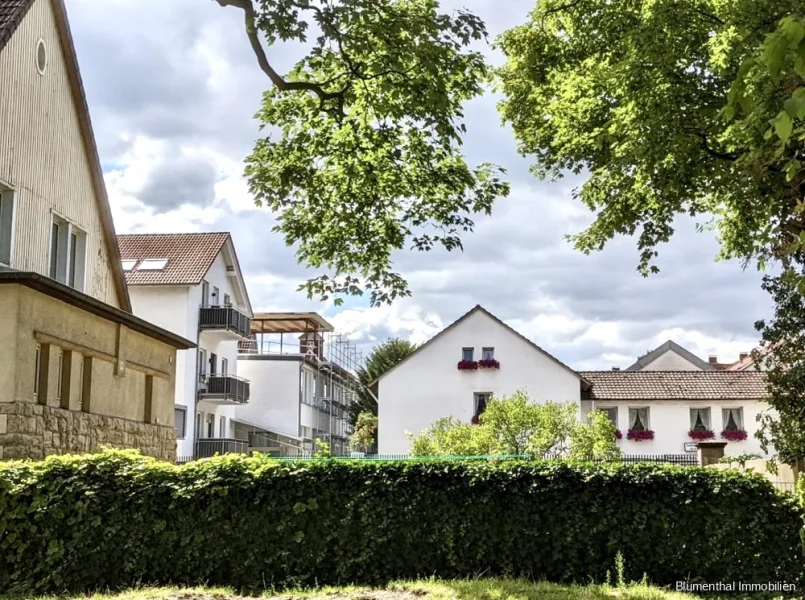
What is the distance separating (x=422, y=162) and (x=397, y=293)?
2.37 meters

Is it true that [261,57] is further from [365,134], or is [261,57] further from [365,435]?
[365,435]

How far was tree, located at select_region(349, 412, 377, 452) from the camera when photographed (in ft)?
191

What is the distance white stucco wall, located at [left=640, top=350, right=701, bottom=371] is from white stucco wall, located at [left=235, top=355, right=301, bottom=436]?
79.5 ft

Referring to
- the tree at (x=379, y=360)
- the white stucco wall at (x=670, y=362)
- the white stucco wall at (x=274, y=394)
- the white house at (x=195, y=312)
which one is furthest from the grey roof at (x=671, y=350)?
the white house at (x=195, y=312)

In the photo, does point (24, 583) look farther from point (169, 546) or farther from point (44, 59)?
point (44, 59)

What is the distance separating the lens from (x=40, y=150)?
1831cm

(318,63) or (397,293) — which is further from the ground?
(318,63)

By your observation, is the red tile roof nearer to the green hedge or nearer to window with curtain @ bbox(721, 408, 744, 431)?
window with curtain @ bbox(721, 408, 744, 431)

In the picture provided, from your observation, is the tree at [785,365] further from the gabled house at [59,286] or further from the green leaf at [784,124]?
the green leaf at [784,124]

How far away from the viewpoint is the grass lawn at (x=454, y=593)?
32.6 feet

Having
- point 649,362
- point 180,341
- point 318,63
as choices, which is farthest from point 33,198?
point 649,362

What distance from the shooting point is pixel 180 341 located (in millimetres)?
20734

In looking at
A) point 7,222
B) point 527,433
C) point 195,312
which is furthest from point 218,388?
point 7,222

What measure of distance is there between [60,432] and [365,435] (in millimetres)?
42706
